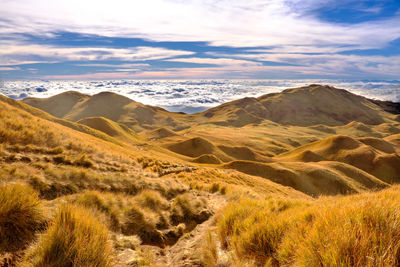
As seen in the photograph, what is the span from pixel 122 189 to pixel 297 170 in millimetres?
52346

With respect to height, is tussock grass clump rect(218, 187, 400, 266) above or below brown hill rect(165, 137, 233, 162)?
above

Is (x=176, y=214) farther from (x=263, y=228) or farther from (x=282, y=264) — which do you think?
(x=282, y=264)

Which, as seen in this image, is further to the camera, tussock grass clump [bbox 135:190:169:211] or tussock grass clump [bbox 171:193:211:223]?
tussock grass clump [bbox 171:193:211:223]

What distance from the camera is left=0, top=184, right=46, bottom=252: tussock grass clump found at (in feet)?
13.7

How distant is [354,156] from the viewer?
84.6m

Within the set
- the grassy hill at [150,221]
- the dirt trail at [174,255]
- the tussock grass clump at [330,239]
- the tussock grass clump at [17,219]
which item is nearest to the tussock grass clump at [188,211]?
the grassy hill at [150,221]

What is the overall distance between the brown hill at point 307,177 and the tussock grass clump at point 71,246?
45.5 metres

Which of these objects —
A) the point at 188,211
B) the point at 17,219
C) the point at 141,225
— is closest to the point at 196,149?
the point at 188,211

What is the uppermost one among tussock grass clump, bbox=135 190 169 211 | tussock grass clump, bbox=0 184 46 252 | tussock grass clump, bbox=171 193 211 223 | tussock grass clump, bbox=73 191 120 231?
tussock grass clump, bbox=0 184 46 252

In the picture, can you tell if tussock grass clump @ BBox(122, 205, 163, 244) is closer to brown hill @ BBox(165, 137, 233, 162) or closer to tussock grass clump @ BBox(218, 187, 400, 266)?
tussock grass clump @ BBox(218, 187, 400, 266)

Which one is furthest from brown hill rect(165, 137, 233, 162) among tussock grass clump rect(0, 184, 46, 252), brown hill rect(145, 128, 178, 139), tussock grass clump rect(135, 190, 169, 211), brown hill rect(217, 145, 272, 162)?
tussock grass clump rect(0, 184, 46, 252)

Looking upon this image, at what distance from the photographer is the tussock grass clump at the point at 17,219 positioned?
4.17 metres

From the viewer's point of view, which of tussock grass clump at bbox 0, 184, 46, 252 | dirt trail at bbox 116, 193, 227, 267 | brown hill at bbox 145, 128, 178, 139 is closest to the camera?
tussock grass clump at bbox 0, 184, 46, 252

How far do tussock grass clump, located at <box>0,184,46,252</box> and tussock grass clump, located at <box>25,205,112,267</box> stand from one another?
0.70 metres
